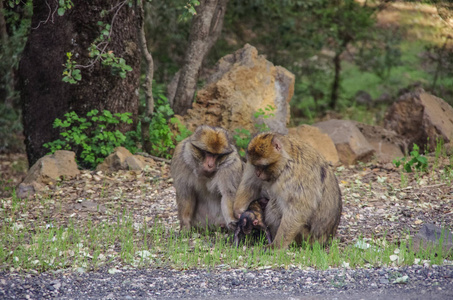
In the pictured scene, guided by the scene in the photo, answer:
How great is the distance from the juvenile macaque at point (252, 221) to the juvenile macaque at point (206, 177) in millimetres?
185

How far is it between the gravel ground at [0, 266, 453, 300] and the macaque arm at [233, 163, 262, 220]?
Result: 95cm

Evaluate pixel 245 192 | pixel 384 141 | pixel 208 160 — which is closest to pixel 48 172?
pixel 208 160

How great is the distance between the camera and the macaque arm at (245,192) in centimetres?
Answer: 593

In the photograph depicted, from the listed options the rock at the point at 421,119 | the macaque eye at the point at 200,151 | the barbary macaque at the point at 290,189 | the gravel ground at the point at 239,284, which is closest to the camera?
the gravel ground at the point at 239,284

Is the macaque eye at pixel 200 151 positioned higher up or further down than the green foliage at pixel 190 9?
further down

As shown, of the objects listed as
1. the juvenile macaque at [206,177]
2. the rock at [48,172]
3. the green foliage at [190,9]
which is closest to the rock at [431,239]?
the juvenile macaque at [206,177]

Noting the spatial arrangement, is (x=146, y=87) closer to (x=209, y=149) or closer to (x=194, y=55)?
(x=194, y=55)

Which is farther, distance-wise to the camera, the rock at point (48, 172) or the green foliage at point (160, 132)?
the green foliage at point (160, 132)

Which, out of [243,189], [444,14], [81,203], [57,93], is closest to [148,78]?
[57,93]

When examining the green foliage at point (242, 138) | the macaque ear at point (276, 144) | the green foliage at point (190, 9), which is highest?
the green foliage at point (190, 9)

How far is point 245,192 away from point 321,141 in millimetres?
4114

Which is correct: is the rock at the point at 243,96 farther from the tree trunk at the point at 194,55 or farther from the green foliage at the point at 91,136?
the green foliage at the point at 91,136

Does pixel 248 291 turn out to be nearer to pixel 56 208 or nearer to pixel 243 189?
pixel 243 189

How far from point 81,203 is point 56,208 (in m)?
0.33
